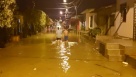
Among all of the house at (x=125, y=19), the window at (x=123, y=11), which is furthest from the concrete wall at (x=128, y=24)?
the window at (x=123, y=11)

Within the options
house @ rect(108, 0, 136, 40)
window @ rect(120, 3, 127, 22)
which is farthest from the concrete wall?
window @ rect(120, 3, 127, 22)

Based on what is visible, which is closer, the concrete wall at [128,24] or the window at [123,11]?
the concrete wall at [128,24]

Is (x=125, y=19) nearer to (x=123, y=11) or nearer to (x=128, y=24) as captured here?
(x=123, y=11)

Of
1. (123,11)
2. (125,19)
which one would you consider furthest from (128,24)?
(123,11)

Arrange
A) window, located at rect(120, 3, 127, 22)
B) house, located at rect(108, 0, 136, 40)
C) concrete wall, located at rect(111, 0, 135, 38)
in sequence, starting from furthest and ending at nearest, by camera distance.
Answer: window, located at rect(120, 3, 127, 22)
concrete wall, located at rect(111, 0, 135, 38)
house, located at rect(108, 0, 136, 40)

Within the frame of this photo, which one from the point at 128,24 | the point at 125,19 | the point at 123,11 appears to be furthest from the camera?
the point at 123,11

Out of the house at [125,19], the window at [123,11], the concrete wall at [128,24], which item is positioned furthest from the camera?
the window at [123,11]

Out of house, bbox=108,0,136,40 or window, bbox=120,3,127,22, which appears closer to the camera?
house, bbox=108,0,136,40

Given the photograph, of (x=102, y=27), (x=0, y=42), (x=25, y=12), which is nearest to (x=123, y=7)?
(x=102, y=27)

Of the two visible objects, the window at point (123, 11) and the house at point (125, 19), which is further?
the window at point (123, 11)

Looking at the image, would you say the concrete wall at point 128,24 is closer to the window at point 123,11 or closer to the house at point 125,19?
the house at point 125,19

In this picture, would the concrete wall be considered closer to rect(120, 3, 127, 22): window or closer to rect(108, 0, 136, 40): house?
rect(108, 0, 136, 40): house

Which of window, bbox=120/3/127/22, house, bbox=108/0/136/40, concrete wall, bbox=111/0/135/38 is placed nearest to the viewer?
house, bbox=108/0/136/40

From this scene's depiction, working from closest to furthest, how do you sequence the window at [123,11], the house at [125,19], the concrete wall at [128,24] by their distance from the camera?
the house at [125,19] → the concrete wall at [128,24] → the window at [123,11]
